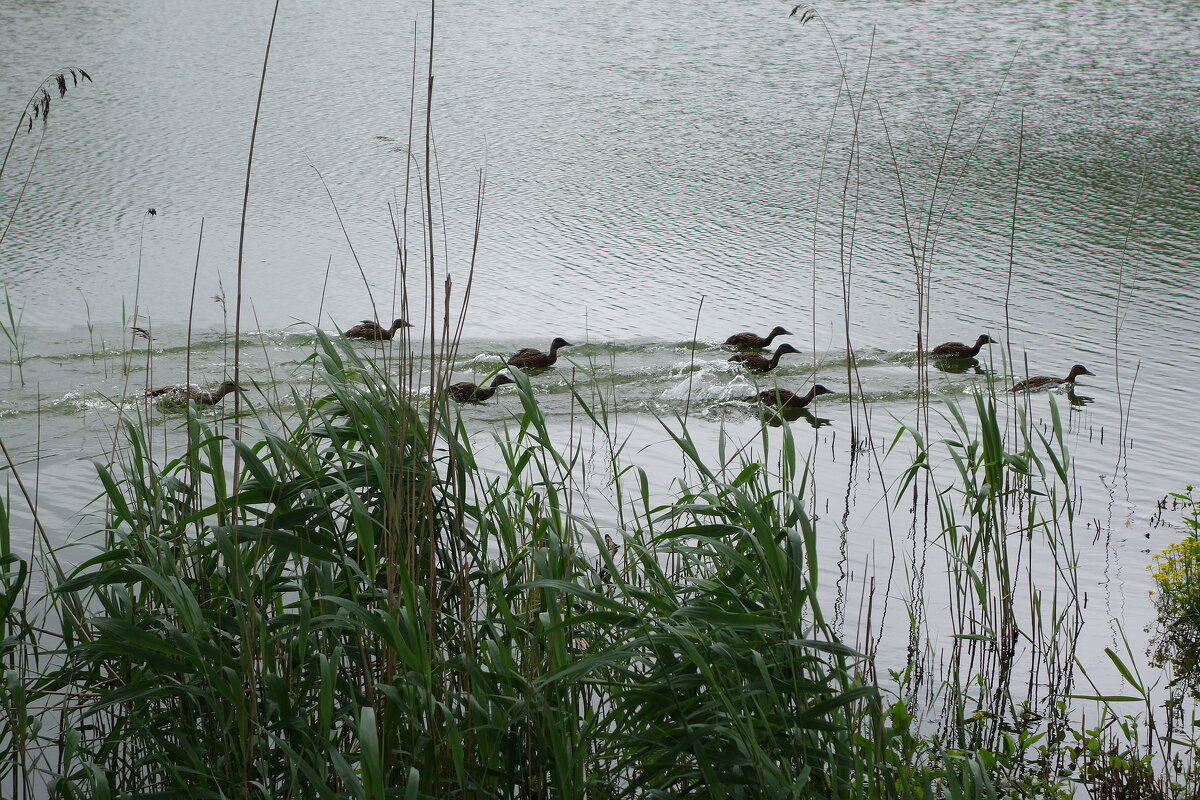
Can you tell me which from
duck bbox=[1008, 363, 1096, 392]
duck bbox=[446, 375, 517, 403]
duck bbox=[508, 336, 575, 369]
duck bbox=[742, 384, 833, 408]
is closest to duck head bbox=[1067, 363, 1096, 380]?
duck bbox=[1008, 363, 1096, 392]

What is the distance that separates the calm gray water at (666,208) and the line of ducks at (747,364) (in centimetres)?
15

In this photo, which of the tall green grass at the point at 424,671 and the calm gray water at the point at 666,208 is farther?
the calm gray water at the point at 666,208

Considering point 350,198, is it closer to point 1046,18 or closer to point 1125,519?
point 1125,519

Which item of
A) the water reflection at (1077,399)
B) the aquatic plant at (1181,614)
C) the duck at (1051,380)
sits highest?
the duck at (1051,380)

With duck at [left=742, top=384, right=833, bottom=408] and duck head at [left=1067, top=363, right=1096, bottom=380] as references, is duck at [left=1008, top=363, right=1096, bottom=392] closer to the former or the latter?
duck head at [left=1067, top=363, right=1096, bottom=380]

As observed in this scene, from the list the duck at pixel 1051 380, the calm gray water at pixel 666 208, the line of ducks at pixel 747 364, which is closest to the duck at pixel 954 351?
the line of ducks at pixel 747 364

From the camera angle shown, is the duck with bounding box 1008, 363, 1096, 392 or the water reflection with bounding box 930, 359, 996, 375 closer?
the duck with bounding box 1008, 363, 1096, 392

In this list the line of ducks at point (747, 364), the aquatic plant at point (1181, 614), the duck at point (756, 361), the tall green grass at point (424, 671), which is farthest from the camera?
the duck at point (756, 361)

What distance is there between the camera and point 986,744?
11.7 ft

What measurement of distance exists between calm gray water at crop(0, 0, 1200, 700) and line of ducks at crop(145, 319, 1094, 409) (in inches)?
6.0

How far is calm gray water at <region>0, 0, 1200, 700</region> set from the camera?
6754mm

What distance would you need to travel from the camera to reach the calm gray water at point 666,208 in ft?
22.2

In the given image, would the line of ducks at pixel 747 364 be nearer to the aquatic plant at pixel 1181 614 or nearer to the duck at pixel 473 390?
the duck at pixel 473 390

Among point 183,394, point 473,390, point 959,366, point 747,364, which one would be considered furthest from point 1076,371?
point 183,394
